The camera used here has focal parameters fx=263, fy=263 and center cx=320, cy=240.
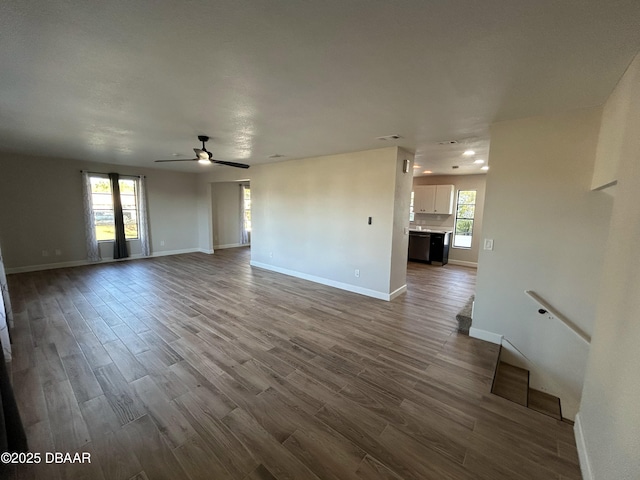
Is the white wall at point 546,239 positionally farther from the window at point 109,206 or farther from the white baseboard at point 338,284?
the window at point 109,206

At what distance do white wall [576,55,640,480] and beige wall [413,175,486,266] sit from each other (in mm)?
5409

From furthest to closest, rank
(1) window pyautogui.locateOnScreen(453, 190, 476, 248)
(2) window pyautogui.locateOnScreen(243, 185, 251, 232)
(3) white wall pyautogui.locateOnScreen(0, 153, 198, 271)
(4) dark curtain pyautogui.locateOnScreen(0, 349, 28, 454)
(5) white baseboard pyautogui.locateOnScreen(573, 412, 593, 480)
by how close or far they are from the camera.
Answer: (2) window pyautogui.locateOnScreen(243, 185, 251, 232) < (1) window pyautogui.locateOnScreen(453, 190, 476, 248) < (3) white wall pyautogui.locateOnScreen(0, 153, 198, 271) < (5) white baseboard pyautogui.locateOnScreen(573, 412, 593, 480) < (4) dark curtain pyautogui.locateOnScreen(0, 349, 28, 454)

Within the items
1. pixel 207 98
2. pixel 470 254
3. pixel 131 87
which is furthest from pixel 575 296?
pixel 470 254

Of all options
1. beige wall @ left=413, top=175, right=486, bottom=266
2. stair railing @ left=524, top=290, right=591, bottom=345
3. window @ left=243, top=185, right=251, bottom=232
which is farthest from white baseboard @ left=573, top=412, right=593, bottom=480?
window @ left=243, top=185, right=251, bottom=232

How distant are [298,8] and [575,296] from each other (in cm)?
333

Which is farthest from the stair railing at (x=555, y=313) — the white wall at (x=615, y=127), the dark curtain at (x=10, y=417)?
the dark curtain at (x=10, y=417)

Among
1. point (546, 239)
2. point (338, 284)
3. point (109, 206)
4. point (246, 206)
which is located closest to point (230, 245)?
point (246, 206)

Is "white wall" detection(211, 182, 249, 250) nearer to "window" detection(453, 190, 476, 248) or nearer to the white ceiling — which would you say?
the white ceiling

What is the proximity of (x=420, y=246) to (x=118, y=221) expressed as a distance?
8.07 meters

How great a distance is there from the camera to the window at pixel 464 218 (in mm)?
7227

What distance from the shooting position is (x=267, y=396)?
216cm

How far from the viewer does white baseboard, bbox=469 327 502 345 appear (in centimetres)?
304

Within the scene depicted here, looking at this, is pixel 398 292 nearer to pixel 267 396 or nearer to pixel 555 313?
pixel 555 313

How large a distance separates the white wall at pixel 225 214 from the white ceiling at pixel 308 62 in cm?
557
